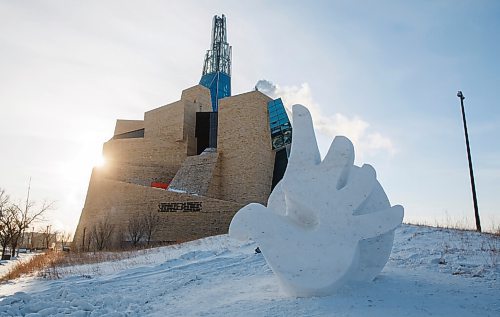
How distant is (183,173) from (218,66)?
86.5ft

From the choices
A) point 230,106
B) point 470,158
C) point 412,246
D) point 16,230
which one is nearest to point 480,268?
point 412,246

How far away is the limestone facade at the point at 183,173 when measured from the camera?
27484mm

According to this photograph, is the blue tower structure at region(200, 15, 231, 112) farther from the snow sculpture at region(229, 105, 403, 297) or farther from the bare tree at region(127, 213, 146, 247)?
the snow sculpture at region(229, 105, 403, 297)

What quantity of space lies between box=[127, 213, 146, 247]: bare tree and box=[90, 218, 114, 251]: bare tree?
1507mm

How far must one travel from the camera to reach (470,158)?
16438mm

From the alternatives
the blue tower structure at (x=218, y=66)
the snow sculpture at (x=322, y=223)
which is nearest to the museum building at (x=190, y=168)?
the blue tower structure at (x=218, y=66)

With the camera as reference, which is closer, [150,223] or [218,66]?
[150,223]

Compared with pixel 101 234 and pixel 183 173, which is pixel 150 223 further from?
pixel 183 173

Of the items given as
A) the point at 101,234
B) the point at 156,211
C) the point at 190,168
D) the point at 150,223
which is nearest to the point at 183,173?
the point at 190,168

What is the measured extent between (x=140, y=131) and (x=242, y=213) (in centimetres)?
3868

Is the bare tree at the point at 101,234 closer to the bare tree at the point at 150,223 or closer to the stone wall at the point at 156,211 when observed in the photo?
the stone wall at the point at 156,211

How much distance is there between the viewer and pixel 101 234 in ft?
89.7

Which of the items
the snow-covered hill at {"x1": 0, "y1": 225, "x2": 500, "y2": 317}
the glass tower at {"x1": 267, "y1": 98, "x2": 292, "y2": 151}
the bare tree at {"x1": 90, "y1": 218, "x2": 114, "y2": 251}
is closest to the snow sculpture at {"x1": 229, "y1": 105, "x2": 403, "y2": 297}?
the snow-covered hill at {"x1": 0, "y1": 225, "x2": 500, "y2": 317}

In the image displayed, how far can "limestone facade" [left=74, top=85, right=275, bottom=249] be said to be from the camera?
27484mm
